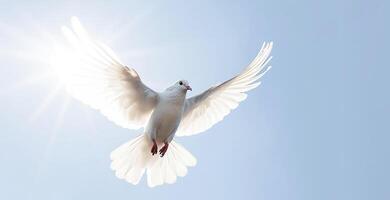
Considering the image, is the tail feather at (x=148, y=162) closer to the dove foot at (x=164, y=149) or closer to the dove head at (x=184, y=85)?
the dove foot at (x=164, y=149)

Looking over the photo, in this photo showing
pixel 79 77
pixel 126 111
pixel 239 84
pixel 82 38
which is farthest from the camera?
pixel 239 84

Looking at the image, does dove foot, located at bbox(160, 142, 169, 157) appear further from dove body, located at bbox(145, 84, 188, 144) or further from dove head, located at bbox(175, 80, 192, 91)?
dove head, located at bbox(175, 80, 192, 91)

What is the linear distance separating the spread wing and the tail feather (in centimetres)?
59

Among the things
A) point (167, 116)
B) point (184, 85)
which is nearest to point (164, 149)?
point (167, 116)

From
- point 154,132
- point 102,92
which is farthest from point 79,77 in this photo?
point 154,132

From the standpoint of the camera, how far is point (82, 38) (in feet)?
58.1

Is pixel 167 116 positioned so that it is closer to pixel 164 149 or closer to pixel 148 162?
pixel 164 149

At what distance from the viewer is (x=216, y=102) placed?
22.6m

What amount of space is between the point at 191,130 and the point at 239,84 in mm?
1844

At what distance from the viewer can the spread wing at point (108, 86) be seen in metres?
19.0

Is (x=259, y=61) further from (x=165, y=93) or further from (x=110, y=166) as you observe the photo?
(x=110, y=166)

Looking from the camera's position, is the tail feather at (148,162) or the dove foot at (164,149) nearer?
the dove foot at (164,149)

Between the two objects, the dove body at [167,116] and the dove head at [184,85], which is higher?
the dove head at [184,85]

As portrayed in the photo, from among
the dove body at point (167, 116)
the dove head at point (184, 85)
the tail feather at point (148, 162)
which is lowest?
the tail feather at point (148, 162)
